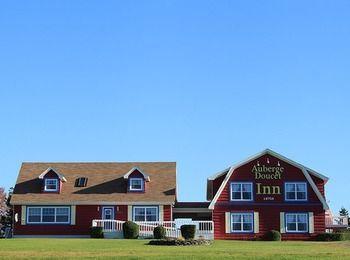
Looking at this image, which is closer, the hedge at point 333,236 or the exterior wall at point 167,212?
the hedge at point 333,236

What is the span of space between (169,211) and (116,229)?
16.5 ft

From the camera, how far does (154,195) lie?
192 ft

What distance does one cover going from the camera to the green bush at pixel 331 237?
53.0 meters

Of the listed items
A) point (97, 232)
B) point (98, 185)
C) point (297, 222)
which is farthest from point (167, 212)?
point (297, 222)

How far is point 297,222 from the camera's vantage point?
2267 inches

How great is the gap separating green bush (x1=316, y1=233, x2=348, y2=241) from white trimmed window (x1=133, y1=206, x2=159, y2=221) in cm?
1319

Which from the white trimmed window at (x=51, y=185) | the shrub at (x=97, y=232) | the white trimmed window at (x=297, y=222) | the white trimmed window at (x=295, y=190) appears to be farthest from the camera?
the white trimmed window at (x=51, y=185)

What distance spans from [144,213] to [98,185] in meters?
4.83

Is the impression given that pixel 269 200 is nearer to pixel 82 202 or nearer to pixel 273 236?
pixel 273 236

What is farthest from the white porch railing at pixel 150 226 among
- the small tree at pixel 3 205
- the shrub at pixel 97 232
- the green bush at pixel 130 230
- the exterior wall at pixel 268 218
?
the small tree at pixel 3 205

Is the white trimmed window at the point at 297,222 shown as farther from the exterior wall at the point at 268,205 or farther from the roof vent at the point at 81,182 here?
the roof vent at the point at 81,182

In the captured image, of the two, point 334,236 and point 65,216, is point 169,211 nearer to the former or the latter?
point 65,216

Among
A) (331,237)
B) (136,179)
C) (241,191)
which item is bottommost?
(331,237)

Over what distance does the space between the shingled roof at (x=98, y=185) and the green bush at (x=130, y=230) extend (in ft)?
17.9
